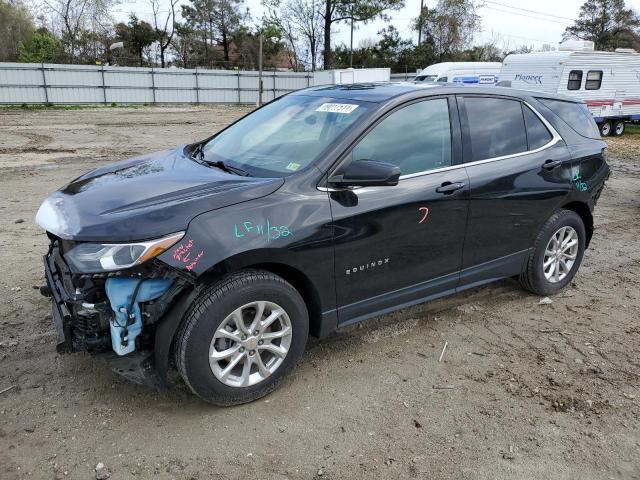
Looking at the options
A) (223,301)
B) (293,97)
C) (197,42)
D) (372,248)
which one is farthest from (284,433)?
(197,42)

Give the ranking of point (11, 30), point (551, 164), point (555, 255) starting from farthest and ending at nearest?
1. point (11, 30)
2. point (555, 255)
3. point (551, 164)

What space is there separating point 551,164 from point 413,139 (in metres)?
1.43

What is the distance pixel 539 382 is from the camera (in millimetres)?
3439

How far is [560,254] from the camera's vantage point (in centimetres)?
470

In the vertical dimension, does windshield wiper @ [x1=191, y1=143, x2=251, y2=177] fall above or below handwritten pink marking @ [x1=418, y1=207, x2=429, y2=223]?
above

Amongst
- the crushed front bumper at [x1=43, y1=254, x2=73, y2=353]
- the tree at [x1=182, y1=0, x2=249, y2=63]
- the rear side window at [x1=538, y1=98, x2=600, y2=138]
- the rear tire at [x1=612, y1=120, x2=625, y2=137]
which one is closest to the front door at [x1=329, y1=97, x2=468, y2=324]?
the rear side window at [x1=538, y1=98, x2=600, y2=138]

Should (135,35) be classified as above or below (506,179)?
above

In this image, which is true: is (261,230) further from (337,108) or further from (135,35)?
(135,35)

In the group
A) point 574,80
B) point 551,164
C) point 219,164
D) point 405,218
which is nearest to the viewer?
point 405,218

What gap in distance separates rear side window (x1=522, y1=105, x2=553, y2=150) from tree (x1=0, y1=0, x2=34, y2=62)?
4942 cm

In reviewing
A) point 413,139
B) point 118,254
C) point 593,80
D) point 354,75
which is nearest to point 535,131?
point 413,139

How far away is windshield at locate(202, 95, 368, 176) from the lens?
3.42 meters

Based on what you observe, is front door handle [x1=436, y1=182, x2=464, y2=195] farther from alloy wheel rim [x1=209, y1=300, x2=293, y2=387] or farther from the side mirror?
alloy wheel rim [x1=209, y1=300, x2=293, y2=387]

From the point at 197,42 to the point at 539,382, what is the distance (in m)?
56.2
